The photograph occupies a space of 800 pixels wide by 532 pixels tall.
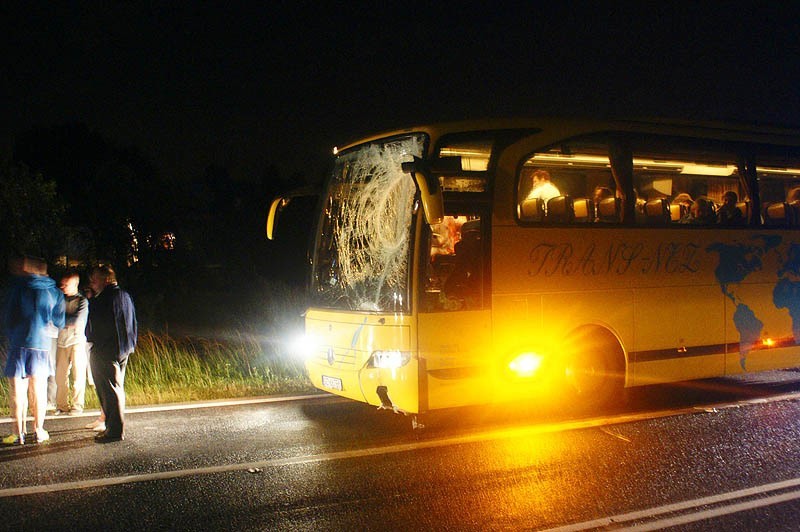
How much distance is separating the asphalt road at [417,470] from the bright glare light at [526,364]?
624 millimetres

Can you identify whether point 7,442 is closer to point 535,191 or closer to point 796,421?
point 535,191

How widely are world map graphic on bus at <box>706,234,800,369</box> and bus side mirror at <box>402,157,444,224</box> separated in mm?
4345

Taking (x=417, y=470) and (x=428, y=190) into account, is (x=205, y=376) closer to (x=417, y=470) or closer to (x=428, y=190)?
(x=417, y=470)

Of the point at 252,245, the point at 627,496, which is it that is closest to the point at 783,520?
the point at 627,496

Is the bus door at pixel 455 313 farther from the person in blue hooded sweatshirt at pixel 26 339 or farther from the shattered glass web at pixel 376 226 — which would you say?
the person in blue hooded sweatshirt at pixel 26 339

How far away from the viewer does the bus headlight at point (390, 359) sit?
7.36m

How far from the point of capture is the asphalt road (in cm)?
530

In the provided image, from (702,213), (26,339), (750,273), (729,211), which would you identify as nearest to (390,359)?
(26,339)

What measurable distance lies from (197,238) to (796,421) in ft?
116

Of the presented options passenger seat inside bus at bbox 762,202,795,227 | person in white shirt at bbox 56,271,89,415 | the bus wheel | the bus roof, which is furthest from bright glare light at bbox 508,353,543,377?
person in white shirt at bbox 56,271,89,415

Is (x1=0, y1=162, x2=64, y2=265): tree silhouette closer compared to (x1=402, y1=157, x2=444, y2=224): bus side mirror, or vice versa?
(x1=402, y1=157, x2=444, y2=224): bus side mirror

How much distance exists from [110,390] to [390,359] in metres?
2.98

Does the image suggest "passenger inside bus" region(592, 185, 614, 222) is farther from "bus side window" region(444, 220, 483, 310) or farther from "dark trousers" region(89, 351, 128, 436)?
"dark trousers" region(89, 351, 128, 436)

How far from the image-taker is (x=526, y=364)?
316 inches
